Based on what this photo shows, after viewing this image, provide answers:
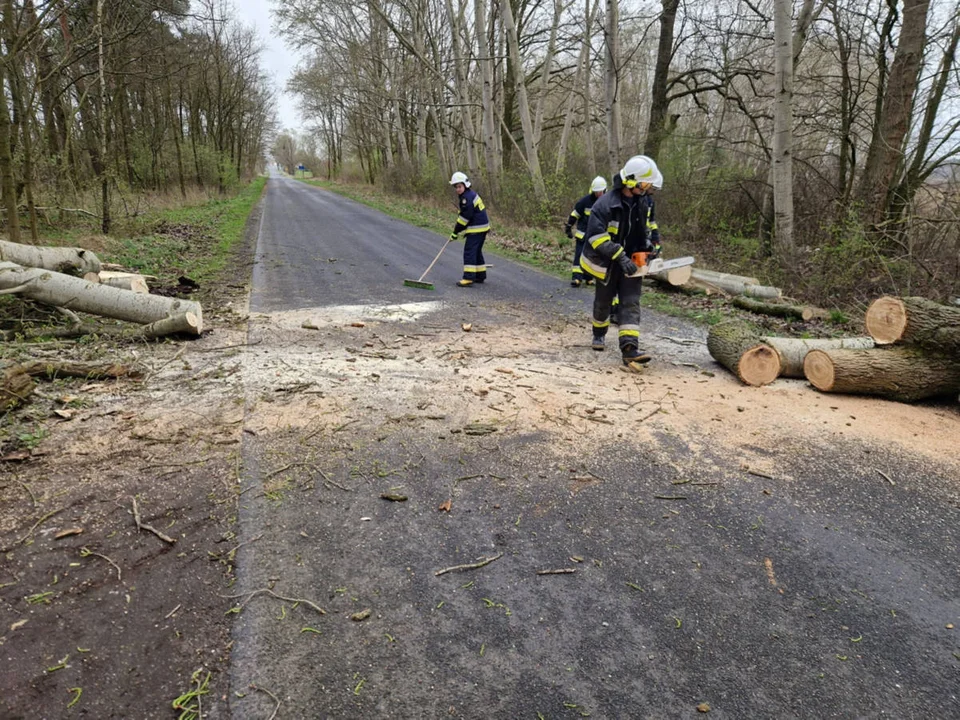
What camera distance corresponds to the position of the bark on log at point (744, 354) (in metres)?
5.23

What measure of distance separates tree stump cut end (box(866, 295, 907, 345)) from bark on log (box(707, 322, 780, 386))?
0.94m

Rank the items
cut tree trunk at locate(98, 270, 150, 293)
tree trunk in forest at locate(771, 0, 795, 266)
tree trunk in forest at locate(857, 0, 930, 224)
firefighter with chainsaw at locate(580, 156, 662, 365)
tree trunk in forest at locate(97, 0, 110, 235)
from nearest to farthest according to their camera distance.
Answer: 1. firefighter with chainsaw at locate(580, 156, 662, 365)
2. cut tree trunk at locate(98, 270, 150, 293)
3. tree trunk in forest at locate(771, 0, 795, 266)
4. tree trunk in forest at locate(857, 0, 930, 224)
5. tree trunk in forest at locate(97, 0, 110, 235)

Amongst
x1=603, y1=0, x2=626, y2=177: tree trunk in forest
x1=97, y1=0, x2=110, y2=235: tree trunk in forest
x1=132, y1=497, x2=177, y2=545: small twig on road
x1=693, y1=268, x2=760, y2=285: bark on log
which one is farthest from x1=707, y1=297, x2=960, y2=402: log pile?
x1=97, y1=0, x2=110, y2=235: tree trunk in forest

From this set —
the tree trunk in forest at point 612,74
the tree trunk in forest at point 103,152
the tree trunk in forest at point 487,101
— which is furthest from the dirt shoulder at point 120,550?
the tree trunk in forest at point 487,101

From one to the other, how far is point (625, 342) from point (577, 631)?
392cm

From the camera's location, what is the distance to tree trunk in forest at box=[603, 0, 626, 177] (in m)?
12.8

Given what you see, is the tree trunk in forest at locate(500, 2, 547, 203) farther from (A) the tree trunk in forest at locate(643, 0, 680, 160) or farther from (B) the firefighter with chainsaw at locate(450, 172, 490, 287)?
(B) the firefighter with chainsaw at locate(450, 172, 490, 287)

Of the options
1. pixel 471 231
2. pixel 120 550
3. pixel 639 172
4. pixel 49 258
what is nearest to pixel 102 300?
pixel 49 258

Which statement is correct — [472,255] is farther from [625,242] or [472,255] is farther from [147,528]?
[147,528]

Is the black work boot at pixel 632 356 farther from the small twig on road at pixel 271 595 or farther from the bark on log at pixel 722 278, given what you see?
the bark on log at pixel 722 278

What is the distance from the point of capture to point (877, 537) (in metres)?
3.08

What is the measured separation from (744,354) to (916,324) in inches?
55.9

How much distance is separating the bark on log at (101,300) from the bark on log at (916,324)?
22.7 feet

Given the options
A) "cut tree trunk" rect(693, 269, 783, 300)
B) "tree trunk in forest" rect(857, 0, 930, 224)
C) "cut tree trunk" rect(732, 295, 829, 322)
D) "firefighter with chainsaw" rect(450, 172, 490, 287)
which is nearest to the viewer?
"cut tree trunk" rect(732, 295, 829, 322)
